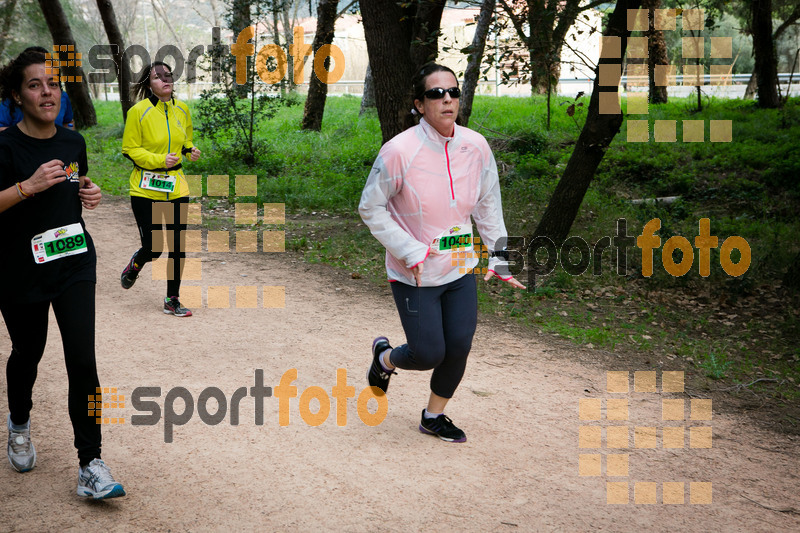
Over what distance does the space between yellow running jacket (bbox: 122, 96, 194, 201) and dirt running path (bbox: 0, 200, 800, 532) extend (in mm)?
1364

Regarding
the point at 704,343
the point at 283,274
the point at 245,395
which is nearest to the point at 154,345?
the point at 245,395

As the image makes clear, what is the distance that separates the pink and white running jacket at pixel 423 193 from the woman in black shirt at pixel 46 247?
160 cm

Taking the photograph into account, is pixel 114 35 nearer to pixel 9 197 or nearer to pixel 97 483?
pixel 9 197

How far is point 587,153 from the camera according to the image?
930 cm

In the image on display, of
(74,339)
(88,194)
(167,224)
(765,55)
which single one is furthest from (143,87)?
(765,55)

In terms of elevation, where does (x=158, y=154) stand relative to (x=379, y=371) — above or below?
above

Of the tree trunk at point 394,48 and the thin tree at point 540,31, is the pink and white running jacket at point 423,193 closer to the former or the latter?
the thin tree at point 540,31

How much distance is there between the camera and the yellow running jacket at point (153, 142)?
6992 mm

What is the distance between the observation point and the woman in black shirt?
147 inches

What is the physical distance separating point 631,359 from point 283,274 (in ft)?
15.1

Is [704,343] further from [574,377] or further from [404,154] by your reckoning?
[404,154]

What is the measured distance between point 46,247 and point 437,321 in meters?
2.21

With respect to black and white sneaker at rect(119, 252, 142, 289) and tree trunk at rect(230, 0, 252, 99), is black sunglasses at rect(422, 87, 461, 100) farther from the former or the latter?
tree trunk at rect(230, 0, 252, 99)

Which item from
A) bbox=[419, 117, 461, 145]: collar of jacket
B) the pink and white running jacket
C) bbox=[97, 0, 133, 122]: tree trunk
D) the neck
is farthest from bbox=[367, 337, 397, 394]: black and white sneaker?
bbox=[97, 0, 133, 122]: tree trunk
